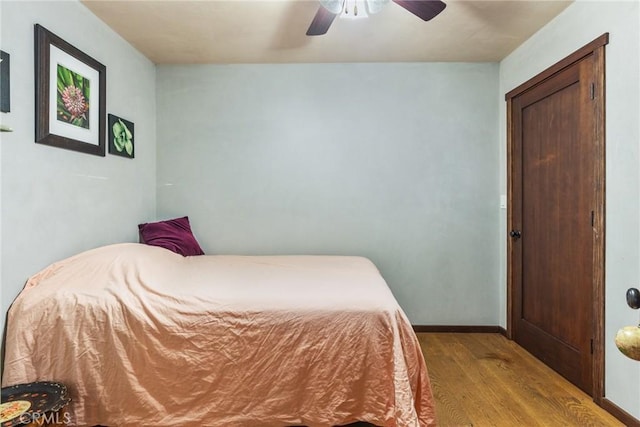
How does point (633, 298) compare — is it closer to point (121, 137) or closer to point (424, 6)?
point (424, 6)

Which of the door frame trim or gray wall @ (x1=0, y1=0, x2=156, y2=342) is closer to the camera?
gray wall @ (x1=0, y1=0, x2=156, y2=342)

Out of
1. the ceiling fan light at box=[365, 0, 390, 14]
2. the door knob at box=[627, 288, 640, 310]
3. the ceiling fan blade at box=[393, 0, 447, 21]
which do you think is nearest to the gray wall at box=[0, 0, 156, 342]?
the ceiling fan light at box=[365, 0, 390, 14]

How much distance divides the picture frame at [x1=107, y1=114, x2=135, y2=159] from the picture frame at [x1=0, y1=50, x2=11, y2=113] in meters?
0.83

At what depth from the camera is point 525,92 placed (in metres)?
2.89

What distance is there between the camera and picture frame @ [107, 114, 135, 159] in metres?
2.67

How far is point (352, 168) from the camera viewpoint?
10.9 ft

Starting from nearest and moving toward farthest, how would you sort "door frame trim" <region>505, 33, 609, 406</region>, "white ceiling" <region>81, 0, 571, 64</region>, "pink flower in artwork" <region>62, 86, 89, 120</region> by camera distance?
"door frame trim" <region>505, 33, 609, 406</region>
"pink flower in artwork" <region>62, 86, 89, 120</region>
"white ceiling" <region>81, 0, 571, 64</region>

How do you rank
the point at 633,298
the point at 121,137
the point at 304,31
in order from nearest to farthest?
the point at 633,298, the point at 304,31, the point at 121,137

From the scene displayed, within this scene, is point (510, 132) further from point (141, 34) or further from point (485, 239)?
point (141, 34)

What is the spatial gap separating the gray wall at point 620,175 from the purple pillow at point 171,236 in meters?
2.92

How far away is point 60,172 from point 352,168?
220 cm

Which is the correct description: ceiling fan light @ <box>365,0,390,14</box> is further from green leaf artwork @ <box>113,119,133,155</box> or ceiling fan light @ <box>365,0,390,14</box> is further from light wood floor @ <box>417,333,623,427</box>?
light wood floor @ <box>417,333,623,427</box>

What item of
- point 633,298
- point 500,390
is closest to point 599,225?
point 500,390

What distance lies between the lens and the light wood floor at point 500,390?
193cm
